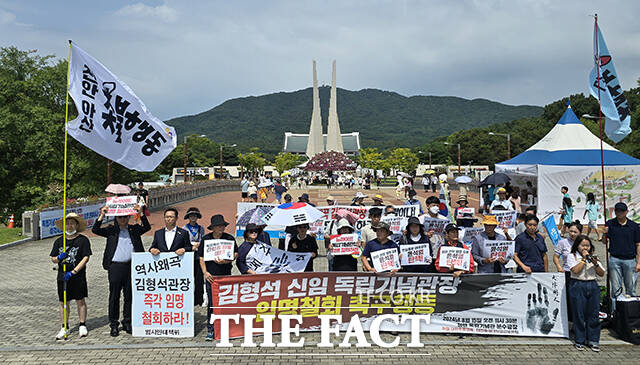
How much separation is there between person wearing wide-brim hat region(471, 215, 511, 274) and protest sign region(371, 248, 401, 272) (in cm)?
137

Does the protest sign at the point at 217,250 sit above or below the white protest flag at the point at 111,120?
below

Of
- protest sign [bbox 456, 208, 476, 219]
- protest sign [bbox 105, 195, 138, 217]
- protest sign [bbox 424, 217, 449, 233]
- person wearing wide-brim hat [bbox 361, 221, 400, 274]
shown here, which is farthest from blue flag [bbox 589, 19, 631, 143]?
protest sign [bbox 105, 195, 138, 217]

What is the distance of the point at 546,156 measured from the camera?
20.8m

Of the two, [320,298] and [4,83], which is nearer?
[320,298]

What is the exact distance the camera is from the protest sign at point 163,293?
6934mm

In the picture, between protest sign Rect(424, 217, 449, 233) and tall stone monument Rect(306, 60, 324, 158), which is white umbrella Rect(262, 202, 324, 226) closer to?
protest sign Rect(424, 217, 449, 233)

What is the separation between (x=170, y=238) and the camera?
7094mm

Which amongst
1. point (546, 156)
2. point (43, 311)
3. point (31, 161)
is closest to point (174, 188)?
point (31, 161)

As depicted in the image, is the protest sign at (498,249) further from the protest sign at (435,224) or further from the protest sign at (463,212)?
the protest sign at (463,212)

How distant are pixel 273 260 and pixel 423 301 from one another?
87.8 inches

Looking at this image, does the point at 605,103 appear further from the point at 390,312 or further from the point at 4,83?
the point at 4,83

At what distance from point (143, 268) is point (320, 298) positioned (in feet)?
8.32

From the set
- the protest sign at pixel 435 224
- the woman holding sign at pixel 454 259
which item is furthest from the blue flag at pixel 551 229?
the woman holding sign at pixel 454 259

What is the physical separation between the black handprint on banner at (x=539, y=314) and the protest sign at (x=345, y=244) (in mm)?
2558
